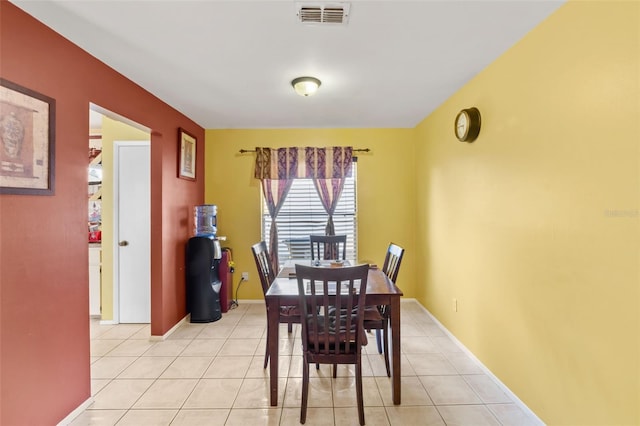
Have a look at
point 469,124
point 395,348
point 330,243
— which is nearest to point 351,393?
point 395,348

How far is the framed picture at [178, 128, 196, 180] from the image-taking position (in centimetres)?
350

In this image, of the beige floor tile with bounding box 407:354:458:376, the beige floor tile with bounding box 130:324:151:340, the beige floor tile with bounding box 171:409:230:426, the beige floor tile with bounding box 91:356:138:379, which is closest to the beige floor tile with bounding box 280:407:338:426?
the beige floor tile with bounding box 171:409:230:426

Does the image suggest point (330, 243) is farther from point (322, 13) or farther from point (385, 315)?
point (322, 13)

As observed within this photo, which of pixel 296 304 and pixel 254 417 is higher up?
pixel 296 304

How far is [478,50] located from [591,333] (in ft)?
6.27

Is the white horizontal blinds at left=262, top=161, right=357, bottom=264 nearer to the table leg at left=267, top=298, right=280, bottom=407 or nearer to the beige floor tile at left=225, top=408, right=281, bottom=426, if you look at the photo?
the table leg at left=267, top=298, right=280, bottom=407

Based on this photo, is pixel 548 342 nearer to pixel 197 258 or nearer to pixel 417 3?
pixel 417 3

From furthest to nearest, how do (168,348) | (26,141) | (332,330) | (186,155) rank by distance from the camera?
(186,155) → (168,348) → (332,330) → (26,141)

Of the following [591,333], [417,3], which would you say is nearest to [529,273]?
[591,333]

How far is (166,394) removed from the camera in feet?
7.31

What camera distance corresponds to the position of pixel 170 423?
76.0 inches

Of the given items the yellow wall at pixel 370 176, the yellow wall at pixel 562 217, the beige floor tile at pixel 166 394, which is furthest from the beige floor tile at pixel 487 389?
the beige floor tile at pixel 166 394

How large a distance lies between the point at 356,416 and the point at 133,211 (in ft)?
10.5

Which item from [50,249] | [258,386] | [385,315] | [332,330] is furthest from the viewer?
[385,315]
